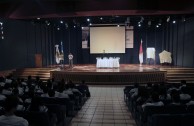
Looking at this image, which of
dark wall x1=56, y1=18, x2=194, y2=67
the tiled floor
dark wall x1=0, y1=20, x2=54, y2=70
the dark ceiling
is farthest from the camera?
dark wall x1=56, y1=18, x2=194, y2=67

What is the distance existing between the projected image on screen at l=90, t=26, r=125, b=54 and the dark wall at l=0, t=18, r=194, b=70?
1276 millimetres

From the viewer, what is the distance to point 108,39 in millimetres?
19828

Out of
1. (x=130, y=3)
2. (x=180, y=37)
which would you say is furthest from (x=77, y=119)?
(x=180, y=37)

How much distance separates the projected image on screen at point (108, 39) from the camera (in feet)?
65.0

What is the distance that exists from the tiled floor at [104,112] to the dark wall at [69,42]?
740 cm

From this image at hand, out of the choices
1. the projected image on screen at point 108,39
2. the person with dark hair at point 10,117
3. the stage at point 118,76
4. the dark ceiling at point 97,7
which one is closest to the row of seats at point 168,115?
the person with dark hair at point 10,117

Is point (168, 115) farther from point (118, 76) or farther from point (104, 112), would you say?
point (118, 76)

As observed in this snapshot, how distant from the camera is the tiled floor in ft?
20.2

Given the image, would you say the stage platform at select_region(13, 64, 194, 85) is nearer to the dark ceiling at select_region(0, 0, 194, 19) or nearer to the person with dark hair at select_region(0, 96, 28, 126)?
the dark ceiling at select_region(0, 0, 194, 19)

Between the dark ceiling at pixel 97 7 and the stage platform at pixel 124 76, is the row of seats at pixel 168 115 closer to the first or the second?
the stage platform at pixel 124 76

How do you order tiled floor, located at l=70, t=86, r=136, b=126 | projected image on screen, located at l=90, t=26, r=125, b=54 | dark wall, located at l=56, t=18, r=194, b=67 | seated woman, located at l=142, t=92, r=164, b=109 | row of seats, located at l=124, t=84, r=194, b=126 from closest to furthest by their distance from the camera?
row of seats, located at l=124, t=84, r=194, b=126 → seated woman, located at l=142, t=92, r=164, b=109 → tiled floor, located at l=70, t=86, r=136, b=126 → dark wall, located at l=56, t=18, r=194, b=67 → projected image on screen, located at l=90, t=26, r=125, b=54

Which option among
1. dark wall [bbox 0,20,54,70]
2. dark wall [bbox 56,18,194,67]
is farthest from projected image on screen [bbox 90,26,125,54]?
dark wall [bbox 0,20,54,70]

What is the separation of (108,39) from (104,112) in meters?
13.1

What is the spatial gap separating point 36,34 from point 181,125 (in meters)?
16.0
